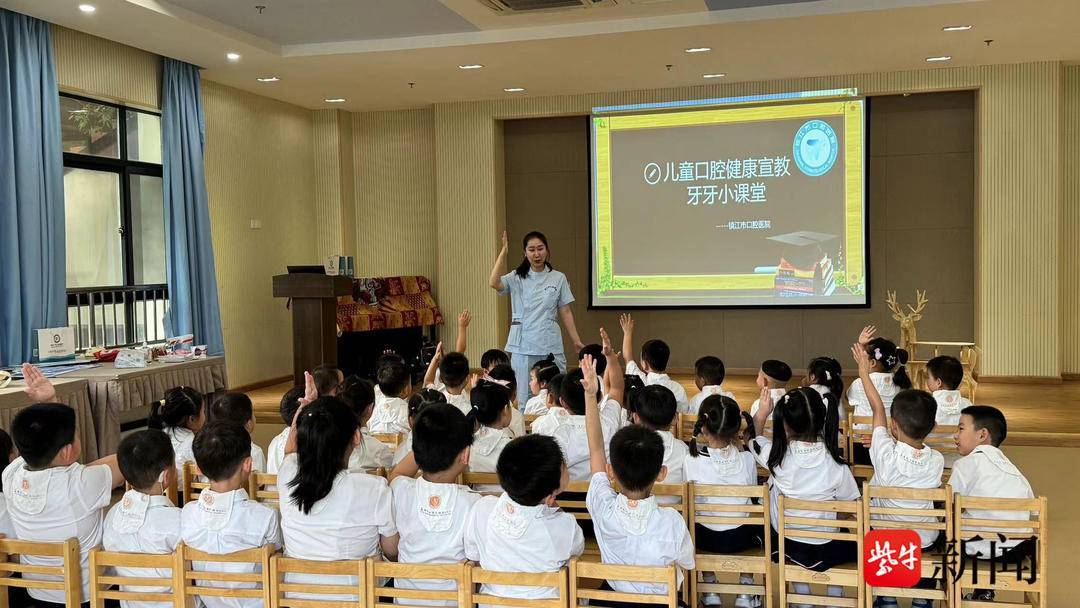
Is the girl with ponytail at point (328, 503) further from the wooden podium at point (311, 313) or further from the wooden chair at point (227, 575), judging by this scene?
the wooden podium at point (311, 313)

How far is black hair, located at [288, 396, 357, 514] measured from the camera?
2.57 metres

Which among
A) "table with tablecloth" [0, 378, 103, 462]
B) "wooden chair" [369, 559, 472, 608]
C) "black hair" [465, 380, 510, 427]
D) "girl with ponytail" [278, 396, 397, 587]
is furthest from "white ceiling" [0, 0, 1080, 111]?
"wooden chair" [369, 559, 472, 608]

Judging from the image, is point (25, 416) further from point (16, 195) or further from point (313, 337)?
point (313, 337)

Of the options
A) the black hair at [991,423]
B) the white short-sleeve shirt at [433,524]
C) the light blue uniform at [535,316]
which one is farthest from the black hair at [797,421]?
the light blue uniform at [535,316]

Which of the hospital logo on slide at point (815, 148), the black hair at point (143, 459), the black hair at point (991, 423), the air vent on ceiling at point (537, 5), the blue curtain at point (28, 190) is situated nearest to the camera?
the black hair at point (143, 459)

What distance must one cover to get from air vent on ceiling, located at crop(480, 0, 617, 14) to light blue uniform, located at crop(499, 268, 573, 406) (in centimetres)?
189

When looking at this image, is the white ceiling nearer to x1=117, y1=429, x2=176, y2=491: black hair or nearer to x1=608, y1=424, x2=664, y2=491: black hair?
x1=117, y1=429, x2=176, y2=491: black hair

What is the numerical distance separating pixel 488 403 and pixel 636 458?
3.55 feet

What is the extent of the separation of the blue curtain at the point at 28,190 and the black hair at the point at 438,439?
4.54 metres

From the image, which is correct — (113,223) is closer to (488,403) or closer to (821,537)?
(488,403)

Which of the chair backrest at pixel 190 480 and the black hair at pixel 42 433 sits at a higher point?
the black hair at pixel 42 433

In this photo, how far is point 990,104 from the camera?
8508 millimetres

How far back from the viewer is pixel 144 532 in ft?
8.78

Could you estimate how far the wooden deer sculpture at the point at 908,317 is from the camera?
25.9ft
